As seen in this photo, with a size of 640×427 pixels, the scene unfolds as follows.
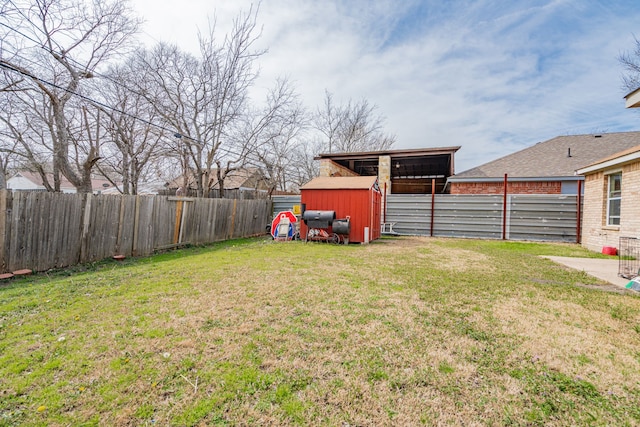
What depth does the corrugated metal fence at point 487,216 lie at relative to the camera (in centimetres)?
1016

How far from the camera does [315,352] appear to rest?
2.38 m

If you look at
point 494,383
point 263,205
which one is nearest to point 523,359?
point 494,383

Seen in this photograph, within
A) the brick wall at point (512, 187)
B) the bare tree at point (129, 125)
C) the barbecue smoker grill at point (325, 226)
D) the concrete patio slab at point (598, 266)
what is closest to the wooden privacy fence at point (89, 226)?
the barbecue smoker grill at point (325, 226)

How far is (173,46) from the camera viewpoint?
1152cm

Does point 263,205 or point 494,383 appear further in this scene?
point 263,205

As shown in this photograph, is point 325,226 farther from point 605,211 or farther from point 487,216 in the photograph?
point 605,211

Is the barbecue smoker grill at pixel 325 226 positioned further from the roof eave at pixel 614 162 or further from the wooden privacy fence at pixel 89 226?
the roof eave at pixel 614 162

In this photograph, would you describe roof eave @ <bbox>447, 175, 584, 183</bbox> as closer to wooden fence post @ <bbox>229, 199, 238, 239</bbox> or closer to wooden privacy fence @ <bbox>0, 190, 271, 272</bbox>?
wooden fence post @ <bbox>229, 199, 238, 239</bbox>

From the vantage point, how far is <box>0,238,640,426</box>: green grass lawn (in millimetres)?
1724

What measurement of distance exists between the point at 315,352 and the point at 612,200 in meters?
9.62

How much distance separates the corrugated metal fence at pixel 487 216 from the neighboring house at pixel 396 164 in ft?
5.03

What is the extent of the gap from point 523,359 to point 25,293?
580cm

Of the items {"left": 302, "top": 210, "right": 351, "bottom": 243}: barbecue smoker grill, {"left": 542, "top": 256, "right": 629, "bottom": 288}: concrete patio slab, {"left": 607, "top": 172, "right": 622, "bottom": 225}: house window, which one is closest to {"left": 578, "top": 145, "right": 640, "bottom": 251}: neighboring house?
{"left": 607, "top": 172, "right": 622, "bottom": 225}: house window

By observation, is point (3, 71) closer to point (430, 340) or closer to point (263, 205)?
point (263, 205)
